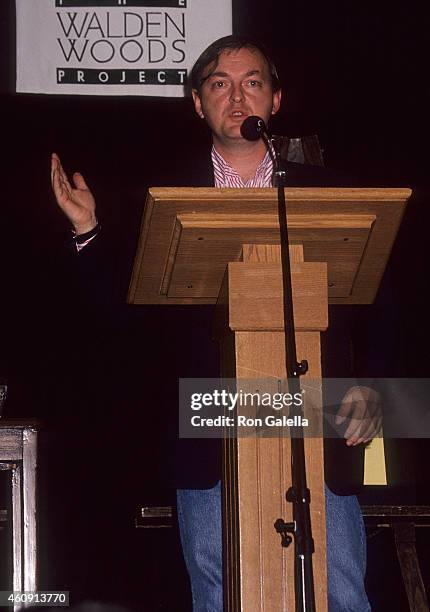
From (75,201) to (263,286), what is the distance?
0.44m

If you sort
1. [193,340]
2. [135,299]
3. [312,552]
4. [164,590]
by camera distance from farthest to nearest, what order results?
[164,590] < [193,340] < [135,299] < [312,552]

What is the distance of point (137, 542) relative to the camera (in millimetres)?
3240

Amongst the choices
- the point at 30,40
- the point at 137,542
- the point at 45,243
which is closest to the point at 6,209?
the point at 45,243

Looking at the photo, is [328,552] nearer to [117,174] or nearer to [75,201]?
[75,201]

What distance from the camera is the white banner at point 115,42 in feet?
10.7

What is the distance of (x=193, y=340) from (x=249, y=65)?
695 mm

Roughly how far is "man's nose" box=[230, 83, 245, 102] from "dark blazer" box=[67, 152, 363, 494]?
0.91ft

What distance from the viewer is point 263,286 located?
1552 mm

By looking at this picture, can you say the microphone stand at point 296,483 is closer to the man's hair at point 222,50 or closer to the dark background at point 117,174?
the man's hair at point 222,50

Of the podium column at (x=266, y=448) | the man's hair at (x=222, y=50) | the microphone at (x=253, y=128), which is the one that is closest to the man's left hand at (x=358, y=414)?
the podium column at (x=266, y=448)

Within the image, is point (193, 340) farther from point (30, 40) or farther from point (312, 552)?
point (30, 40)

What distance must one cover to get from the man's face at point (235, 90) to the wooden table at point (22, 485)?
3.22ft

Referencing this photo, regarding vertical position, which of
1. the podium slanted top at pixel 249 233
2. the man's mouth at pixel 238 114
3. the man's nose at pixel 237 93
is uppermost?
the man's nose at pixel 237 93

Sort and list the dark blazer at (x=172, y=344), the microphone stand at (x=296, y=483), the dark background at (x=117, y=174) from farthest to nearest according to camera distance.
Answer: the dark background at (x=117, y=174), the dark blazer at (x=172, y=344), the microphone stand at (x=296, y=483)
